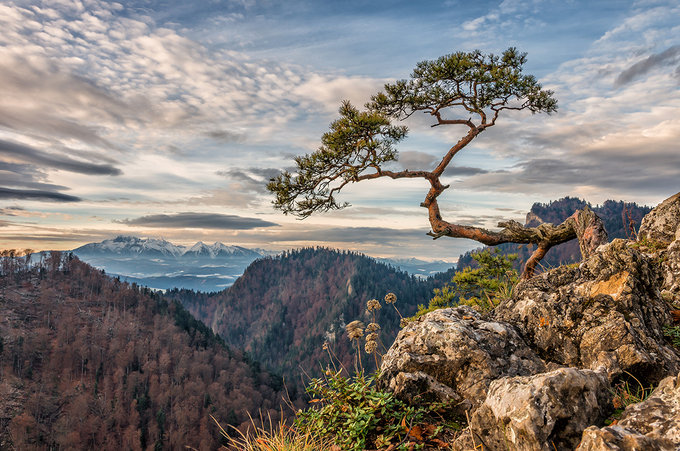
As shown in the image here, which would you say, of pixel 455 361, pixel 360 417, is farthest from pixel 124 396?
pixel 455 361

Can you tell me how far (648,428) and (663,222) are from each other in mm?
8829

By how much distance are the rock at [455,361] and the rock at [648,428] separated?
1979mm

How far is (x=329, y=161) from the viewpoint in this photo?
46.3ft

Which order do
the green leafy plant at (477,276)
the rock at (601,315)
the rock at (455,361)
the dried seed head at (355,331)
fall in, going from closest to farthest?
1. the rock at (601,315)
2. the rock at (455,361)
3. the dried seed head at (355,331)
4. the green leafy plant at (477,276)

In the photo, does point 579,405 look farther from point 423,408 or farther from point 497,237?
point 497,237

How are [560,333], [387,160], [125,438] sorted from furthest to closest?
[125,438]
[387,160]
[560,333]

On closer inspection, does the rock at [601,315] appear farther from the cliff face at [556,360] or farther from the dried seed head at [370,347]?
the dried seed head at [370,347]

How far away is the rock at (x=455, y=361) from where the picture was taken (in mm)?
5086

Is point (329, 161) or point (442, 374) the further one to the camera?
point (329, 161)

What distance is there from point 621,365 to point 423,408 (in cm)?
246

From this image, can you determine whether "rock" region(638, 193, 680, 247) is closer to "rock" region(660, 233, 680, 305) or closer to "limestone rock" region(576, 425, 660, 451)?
"rock" region(660, 233, 680, 305)

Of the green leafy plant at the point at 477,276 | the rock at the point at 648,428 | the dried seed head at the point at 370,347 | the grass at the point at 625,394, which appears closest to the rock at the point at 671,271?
the grass at the point at 625,394

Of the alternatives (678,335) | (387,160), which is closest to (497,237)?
(387,160)

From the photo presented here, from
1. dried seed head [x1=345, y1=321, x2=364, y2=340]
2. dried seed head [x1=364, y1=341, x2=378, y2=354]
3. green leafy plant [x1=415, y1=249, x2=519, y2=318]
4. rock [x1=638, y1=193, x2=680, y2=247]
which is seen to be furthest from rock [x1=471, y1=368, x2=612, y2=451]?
green leafy plant [x1=415, y1=249, x2=519, y2=318]
